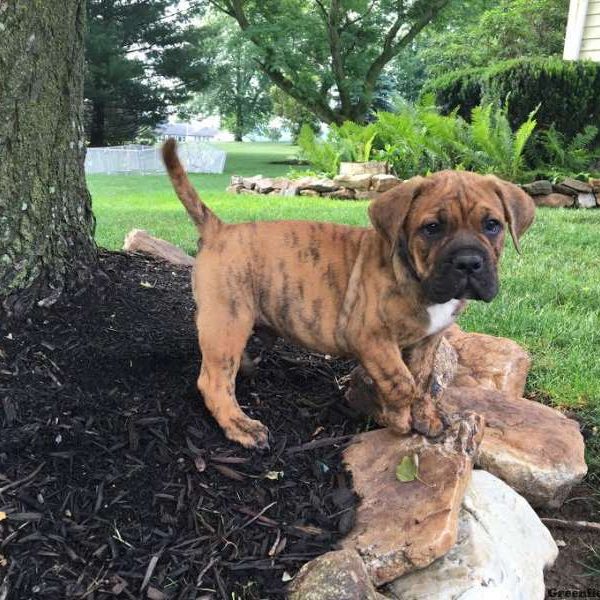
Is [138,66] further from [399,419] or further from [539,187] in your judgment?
[399,419]

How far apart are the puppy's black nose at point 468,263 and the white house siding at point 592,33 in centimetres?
1474

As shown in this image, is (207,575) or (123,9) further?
(123,9)

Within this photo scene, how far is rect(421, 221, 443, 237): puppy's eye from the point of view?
2990mm

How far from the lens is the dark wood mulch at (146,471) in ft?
8.22

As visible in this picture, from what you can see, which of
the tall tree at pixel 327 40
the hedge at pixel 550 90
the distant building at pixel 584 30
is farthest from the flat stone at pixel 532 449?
the tall tree at pixel 327 40

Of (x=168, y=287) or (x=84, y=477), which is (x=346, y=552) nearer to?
(x=84, y=477)

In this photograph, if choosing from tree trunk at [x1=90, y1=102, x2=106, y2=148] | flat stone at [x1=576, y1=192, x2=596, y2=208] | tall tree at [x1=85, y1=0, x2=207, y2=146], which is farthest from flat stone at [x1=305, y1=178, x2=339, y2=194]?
tree trunk at [x1=90, y1=102, x2=106, y2=148]

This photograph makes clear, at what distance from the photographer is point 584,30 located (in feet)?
50.4

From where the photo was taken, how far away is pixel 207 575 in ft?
8.26

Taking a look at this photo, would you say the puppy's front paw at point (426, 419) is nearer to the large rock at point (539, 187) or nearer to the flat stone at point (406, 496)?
the flat stone at point (406, 496)

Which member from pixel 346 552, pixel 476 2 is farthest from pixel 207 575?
pixel 476 2

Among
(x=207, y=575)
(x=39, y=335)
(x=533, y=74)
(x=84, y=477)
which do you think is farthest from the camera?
(x=533, y=74)

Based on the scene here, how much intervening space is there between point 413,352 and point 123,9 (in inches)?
1287

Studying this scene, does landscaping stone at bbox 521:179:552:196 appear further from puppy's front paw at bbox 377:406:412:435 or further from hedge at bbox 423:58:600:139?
puppy's front paw at bbox 377:406:412:435
